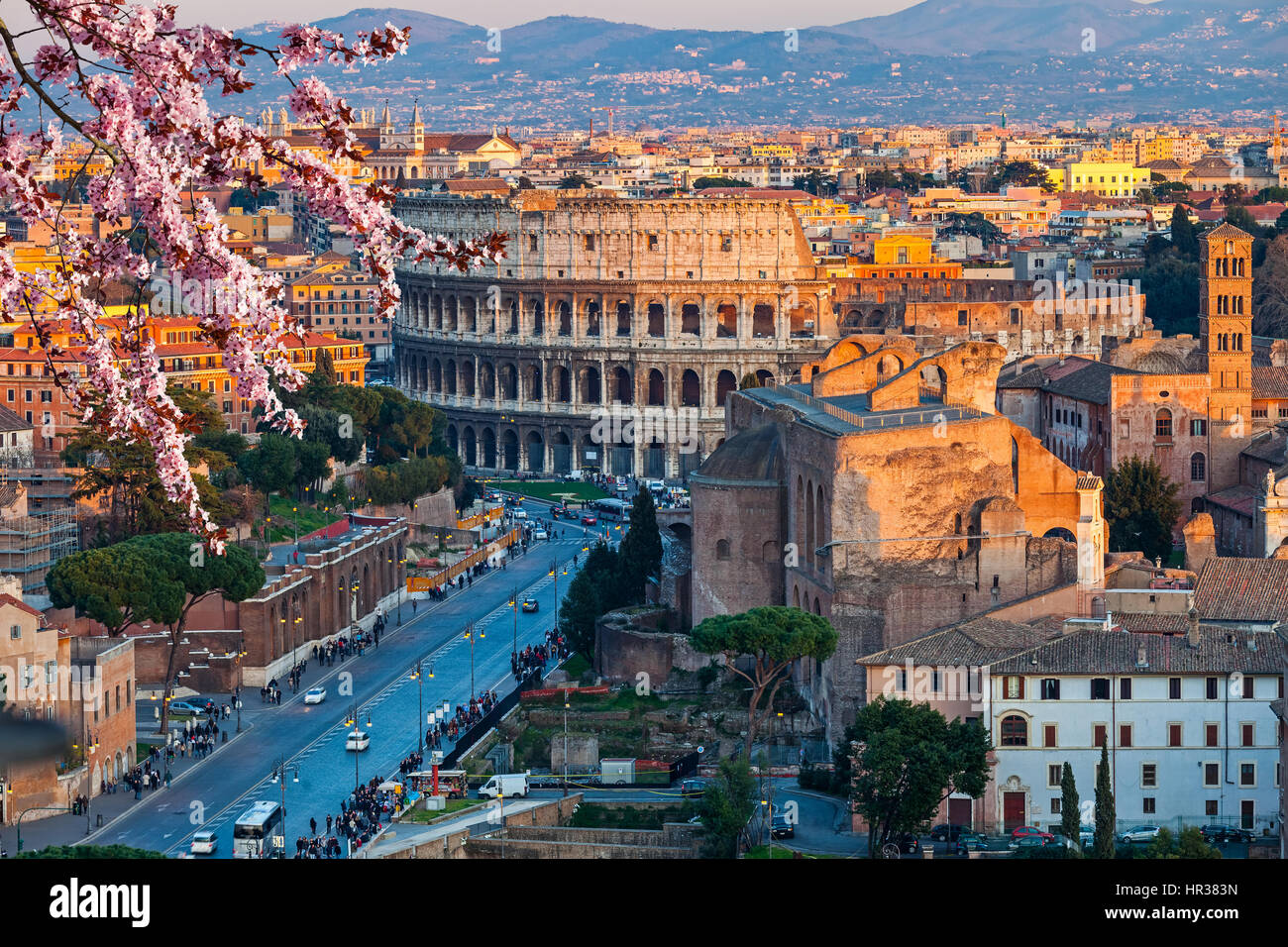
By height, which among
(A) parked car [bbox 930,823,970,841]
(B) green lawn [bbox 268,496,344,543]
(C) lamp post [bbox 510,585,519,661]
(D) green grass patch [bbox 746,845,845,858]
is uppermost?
(B) green lawn [bbox 268,496,344,543]

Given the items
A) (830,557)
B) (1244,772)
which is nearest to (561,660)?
(830,557)

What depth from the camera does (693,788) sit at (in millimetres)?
45250

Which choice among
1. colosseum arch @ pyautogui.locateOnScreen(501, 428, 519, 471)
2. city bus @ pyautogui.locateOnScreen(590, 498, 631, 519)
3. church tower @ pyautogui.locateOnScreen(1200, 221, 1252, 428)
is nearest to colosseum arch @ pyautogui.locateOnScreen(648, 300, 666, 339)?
colosseum arch @ pyautogui.locateOnScreen(501, 428, 519, 471)

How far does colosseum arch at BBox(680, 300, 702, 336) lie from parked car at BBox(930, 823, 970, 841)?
64.8 metres

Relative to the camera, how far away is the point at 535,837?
136ft

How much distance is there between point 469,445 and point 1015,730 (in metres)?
68.8

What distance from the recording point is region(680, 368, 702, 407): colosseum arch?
4128 inches

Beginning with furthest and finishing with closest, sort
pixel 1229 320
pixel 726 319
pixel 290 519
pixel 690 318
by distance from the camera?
1. pixel 690 318
2. pixel 726 319
3. pixel 290 519
4. pixel 1229 320

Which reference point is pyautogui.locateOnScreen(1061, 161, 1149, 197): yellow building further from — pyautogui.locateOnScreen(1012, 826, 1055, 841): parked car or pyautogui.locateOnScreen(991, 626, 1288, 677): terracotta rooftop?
pyautogui.locateOnScreen(1012, 826, 1055, 841): parked car

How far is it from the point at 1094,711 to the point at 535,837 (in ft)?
30.4

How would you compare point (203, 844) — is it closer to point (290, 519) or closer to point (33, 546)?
point (33, 546)

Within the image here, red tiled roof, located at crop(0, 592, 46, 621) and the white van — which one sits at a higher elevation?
red tiled roof, located at crop(0, 592, 46, 621)

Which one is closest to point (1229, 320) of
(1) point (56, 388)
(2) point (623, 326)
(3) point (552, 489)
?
(3) point (552, 489)
